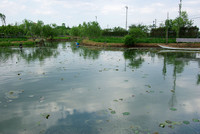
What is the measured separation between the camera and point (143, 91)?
869 cm

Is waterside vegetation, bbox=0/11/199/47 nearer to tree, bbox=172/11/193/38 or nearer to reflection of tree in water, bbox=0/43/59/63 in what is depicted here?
tree, bbox=172/11/193/38

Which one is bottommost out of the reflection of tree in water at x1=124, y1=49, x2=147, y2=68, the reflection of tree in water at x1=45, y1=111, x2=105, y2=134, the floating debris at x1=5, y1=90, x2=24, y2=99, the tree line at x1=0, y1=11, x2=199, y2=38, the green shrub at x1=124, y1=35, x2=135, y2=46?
the reflection of tree in water at x1=45, y1=111, x2=105, y2=134

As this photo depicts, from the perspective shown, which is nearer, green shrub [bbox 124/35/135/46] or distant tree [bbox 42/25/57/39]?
green shrub [bbox 124/35/135/46]

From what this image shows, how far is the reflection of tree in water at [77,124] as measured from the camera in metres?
5.12

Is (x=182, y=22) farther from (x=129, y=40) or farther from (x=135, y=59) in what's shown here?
(x=135, y=59)

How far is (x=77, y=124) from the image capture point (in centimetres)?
552

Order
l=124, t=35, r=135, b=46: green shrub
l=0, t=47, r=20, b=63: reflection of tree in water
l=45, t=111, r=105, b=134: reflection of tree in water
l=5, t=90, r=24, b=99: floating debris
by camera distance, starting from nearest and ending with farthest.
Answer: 1. l=45, t=111, r=105, b=134: reflection of tree in water
2. l=5, t=90, r=24, b=99: floating debris
3. l=0, t=47, r=20, b=63: reflection of tree in water
4. l=124, t=35, r=135, b=46: green shrub

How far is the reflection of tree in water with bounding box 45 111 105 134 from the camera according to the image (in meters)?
5.12

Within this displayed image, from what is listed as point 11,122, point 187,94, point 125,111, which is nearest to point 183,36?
point 187,94

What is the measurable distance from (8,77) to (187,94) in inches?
474

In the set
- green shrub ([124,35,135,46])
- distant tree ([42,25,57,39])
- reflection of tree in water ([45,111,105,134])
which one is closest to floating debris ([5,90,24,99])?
reflection of tree in water ([45,111,105,134])

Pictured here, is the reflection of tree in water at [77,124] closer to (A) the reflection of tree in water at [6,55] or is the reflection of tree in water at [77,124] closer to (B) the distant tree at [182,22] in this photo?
(A) the reflection of tree in water at [6,55]

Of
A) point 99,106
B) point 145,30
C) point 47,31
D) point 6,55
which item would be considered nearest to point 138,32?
point 145,30

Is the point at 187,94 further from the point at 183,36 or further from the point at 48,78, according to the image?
the point at 183,36
